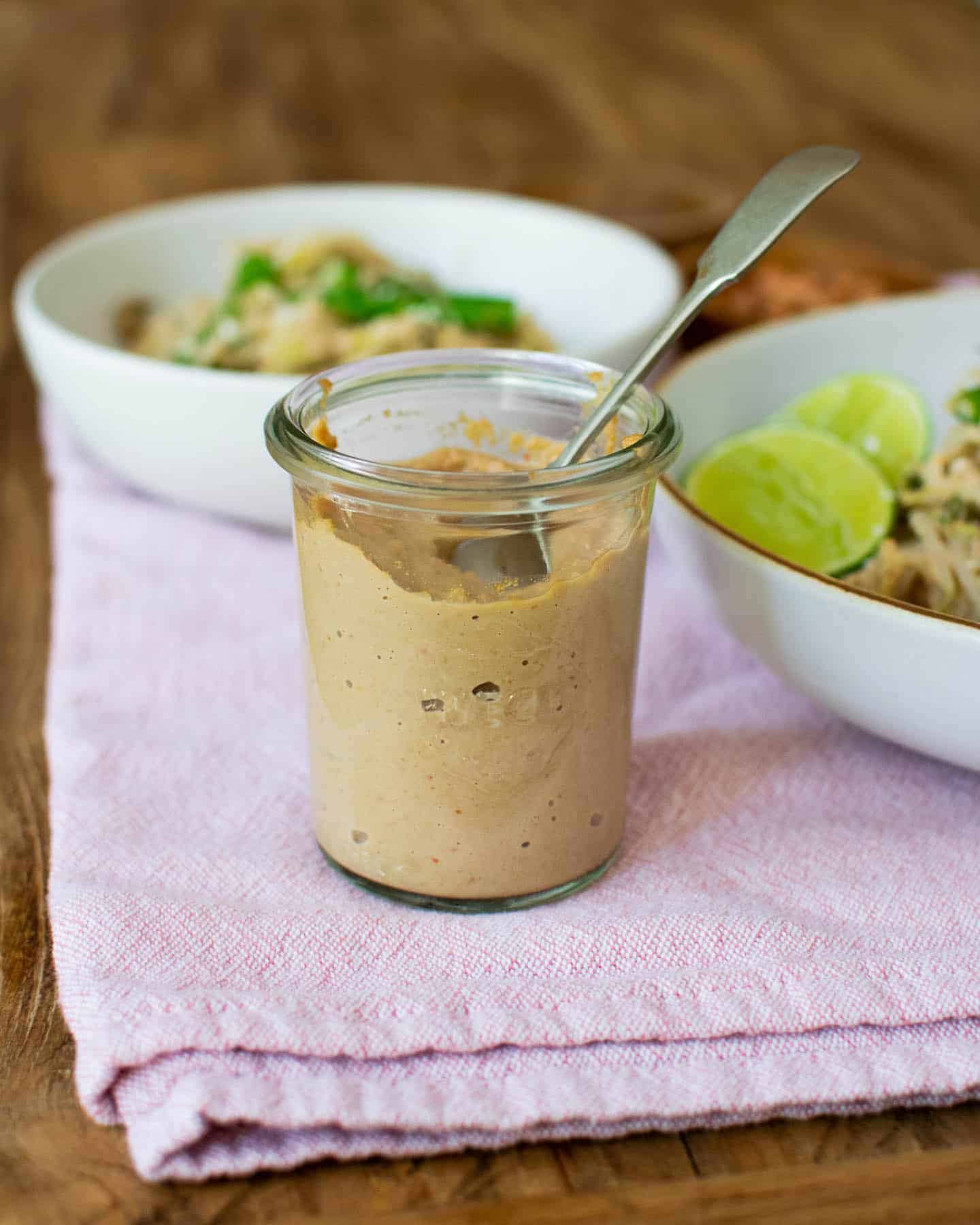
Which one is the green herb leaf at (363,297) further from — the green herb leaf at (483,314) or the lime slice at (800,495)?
the lime slice at (800,495)

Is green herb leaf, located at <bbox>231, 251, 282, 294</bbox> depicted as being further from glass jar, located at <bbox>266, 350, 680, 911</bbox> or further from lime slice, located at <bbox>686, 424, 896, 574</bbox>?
glass jar, located at <bbox>266, 350, 680, 911</bbox>

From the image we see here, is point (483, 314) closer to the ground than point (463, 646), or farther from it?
closer to the ground

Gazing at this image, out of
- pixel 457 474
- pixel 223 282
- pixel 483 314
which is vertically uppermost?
pixel 457 474

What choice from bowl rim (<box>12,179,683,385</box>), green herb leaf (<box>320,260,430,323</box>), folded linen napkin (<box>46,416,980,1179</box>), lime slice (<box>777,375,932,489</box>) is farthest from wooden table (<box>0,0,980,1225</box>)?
lime slice (<box>777,375,932,489</box>)

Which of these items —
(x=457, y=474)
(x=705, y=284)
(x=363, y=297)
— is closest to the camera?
(x=457, y=474)

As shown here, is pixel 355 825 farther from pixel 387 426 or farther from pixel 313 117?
pixel 313 117

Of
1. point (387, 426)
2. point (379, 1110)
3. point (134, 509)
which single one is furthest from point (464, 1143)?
point (134, 509)

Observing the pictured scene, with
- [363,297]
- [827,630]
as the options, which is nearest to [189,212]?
[363,297]

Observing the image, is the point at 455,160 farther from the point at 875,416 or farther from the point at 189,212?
the point at 875,416
